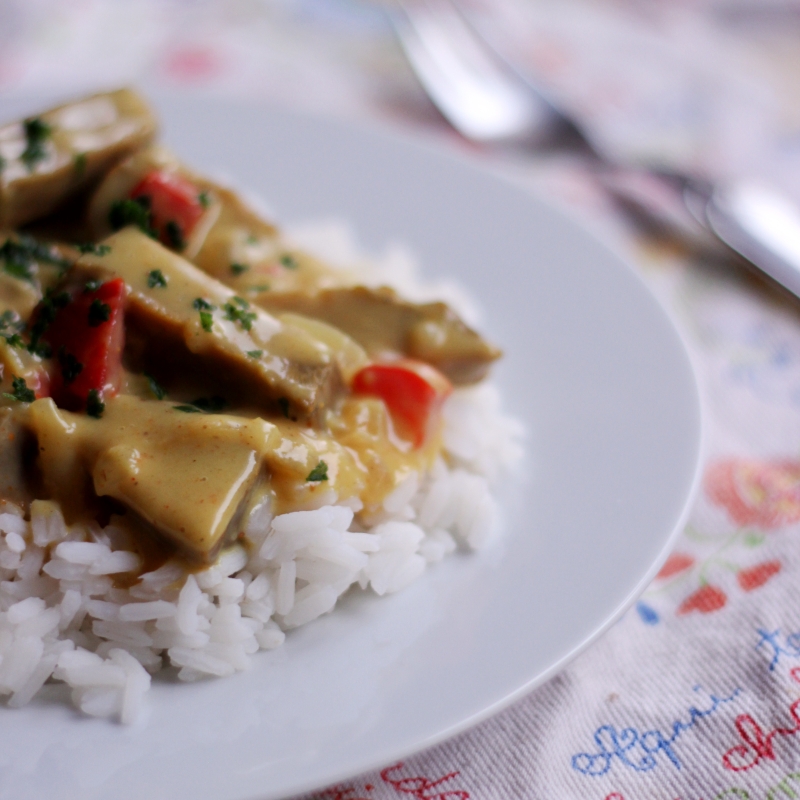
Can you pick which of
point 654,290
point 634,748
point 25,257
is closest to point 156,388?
point 25,257

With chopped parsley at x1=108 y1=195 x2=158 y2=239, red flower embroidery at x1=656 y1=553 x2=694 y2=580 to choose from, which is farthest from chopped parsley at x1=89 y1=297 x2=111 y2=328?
red flower embroidery at x1=656 y1=553 x2=694 y2=580

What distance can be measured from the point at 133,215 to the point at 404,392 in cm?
115

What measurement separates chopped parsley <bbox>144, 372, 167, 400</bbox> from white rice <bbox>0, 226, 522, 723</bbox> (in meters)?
0.39

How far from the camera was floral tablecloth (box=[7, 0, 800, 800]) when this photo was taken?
2.51 metres

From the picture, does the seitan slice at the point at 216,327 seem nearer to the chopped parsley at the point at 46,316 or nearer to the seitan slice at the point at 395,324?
the chopped parsley at the point at 46,316

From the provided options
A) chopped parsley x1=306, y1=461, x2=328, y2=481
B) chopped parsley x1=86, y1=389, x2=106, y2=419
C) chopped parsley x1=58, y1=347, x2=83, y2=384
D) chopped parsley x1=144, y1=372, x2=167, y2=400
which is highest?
chopped parsley x1=58, y1=347, x2=83, y2=384

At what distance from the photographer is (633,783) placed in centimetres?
243

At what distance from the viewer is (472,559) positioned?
282 cm

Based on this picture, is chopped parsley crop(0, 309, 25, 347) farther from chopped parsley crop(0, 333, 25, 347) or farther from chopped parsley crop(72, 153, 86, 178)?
chopped parsley crop(72, 153, 86, 178)

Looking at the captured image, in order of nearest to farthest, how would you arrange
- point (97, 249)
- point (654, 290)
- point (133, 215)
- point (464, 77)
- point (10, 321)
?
point (10, 321), point (97, 249), point (133, 215), point (654, 290), point (464, 77)

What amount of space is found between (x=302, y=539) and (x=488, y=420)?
84 centimetres

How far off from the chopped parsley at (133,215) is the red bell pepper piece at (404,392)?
0.95m

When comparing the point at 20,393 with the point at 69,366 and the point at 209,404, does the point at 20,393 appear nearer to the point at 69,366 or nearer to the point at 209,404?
the point at 69,366

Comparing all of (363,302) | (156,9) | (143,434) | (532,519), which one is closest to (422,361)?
(363,302)
